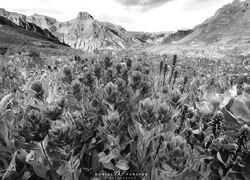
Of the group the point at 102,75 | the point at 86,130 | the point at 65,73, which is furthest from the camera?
the point at 102,75

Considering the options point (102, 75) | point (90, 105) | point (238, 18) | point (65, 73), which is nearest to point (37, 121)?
point (90, 105)

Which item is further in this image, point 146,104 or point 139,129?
point 139,129

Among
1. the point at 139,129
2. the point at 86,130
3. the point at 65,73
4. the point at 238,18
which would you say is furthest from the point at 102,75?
the point at 238,18

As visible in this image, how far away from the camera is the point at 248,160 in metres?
1.61

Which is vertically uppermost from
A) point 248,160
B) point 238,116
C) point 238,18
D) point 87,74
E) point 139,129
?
point 238,18

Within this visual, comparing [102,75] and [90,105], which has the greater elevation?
[102,75]

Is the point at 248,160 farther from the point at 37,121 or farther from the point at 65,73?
the point at 65,73

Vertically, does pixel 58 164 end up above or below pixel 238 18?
below

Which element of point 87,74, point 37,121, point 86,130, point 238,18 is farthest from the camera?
point 238,18

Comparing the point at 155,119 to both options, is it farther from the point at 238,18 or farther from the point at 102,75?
the point at 238,18

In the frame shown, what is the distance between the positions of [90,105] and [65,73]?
57 cm

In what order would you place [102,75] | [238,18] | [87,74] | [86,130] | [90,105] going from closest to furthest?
[86,130] → [90,105] → [87,74] → [102,75] → [238,18]

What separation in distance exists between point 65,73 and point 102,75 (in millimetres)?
578

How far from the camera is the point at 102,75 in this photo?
9.84ft
